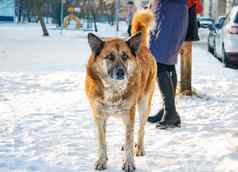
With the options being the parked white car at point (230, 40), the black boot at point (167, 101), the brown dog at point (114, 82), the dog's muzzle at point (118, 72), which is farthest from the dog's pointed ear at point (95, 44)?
the parked white car at point (230, 40)

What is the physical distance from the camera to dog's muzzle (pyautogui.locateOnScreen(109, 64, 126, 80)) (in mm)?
3943

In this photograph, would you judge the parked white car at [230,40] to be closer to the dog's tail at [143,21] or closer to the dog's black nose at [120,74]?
the dog's tail at [143,21]

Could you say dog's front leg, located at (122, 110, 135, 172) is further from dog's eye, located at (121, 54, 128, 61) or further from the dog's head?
dog's eye, located at (121, 54, 128, 61)

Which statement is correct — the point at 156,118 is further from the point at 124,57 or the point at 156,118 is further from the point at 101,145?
the point at 124,57

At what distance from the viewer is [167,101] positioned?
5770 mm

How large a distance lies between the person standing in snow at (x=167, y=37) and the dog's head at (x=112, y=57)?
1.52 meters

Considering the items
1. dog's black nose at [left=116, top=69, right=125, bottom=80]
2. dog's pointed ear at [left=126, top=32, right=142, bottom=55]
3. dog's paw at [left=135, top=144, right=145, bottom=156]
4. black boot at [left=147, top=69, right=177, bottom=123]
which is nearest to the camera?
dog's black nose at [left=116, top=69, right=125, bottom=80]

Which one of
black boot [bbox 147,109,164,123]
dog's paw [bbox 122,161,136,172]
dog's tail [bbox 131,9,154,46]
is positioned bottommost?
dog's paw [bbox 122,161,136,172]

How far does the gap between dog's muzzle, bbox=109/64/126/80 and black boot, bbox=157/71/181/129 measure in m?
1.80

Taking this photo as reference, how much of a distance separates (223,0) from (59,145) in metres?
62.0

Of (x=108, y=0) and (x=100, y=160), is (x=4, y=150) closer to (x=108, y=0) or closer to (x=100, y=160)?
(x=100, y=160)

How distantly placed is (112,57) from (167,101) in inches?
77.2

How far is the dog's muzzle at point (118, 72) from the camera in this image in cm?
394

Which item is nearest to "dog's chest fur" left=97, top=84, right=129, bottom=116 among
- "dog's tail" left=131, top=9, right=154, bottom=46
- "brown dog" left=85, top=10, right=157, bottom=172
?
"brown dog" left=85, top=10, right=157, bottom=172
